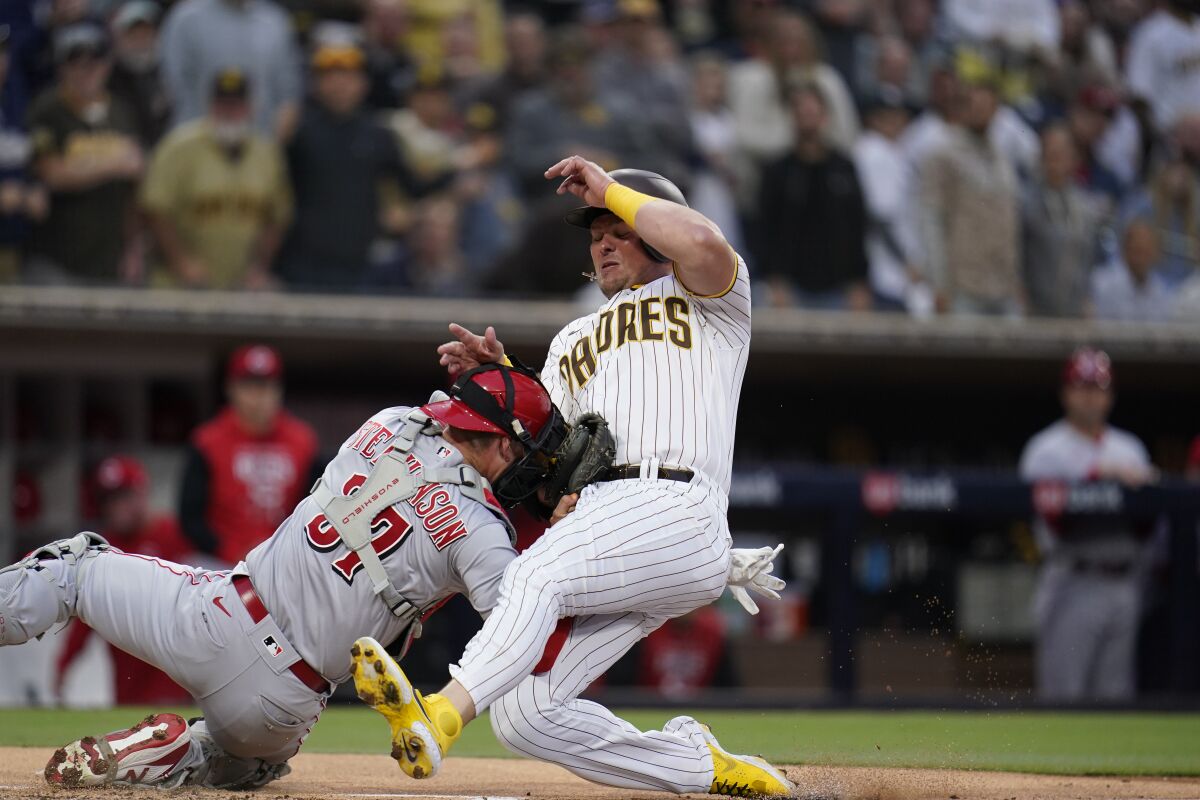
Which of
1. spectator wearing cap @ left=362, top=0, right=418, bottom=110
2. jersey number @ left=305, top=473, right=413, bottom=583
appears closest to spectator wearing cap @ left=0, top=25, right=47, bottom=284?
spectator wearing cap @ left=362, top=0, right=418, bottom=110

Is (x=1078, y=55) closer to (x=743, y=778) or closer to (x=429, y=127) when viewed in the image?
(x=429, y=127)

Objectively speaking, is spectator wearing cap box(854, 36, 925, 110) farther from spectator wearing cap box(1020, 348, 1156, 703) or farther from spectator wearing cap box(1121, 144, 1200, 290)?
spectator wearing cap box(1020, 348, 1156, 703)

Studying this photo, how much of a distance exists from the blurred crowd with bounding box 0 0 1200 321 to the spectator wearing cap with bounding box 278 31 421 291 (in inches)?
0.5

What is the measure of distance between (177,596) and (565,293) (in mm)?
5778

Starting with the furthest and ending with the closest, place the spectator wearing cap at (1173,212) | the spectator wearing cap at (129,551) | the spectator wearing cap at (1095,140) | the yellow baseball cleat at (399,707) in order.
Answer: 1. the spectator wearing cap at (1095,140)
2. the spectator wearing cap at (1173,212)
3. the spectator wearing cap at (129,551)
4. the yellow baseball cleat at (399,707)

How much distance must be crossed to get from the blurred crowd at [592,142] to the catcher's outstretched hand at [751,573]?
5.45 meters

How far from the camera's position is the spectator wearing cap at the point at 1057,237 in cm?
1004

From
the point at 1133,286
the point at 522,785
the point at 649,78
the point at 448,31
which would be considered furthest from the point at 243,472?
the point at 1133,286

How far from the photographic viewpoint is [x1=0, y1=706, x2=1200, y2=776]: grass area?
5141 millimetres

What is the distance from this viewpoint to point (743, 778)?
12.1ft

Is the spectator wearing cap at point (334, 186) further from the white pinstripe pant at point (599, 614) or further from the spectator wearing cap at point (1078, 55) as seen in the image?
the white pinstripe pant at point (599, 614)

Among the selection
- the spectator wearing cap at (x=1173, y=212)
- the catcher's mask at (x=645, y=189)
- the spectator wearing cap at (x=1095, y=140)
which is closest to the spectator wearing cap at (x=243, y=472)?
the catcher's mask at (x=645, y=189)

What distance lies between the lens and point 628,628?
3.59 meters

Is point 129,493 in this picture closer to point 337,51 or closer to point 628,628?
point 337,51
